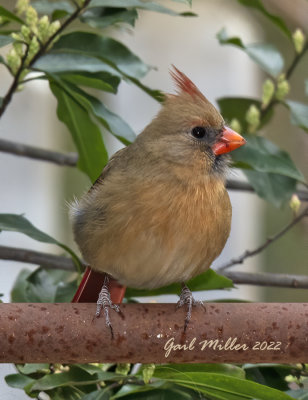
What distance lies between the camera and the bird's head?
1883 mm

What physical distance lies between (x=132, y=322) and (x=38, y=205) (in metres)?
3.06

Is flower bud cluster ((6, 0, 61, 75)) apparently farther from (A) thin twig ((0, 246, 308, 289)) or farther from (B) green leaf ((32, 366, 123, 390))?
(B) green leaf ((32, 366, 123, 390))

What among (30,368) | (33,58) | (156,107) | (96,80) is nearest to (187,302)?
(30,368)

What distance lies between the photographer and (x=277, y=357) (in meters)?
1.50

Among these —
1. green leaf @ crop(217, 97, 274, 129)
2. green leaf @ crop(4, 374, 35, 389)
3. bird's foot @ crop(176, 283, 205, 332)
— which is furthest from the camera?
green leaf @ crop(217, 97, 274, 129)

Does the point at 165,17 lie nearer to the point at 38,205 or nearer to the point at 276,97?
the point at 38,205

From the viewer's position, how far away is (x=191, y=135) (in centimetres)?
192

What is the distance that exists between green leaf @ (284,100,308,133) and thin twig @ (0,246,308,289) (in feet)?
1.42

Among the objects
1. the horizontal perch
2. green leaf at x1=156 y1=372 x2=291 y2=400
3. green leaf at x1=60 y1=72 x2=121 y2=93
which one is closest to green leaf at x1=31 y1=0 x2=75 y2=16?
green leaf at x1=60 y1=72 x2=121 y2=93

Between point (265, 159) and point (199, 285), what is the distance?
415mm

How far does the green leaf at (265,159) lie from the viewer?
2.13 metres

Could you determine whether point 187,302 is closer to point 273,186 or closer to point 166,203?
point 166,203

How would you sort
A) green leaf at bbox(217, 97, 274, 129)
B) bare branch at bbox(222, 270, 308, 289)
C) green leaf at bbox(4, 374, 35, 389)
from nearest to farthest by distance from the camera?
1. green leaf at bbox(4, 374, 35, 389)
2. bare branch at bbox(222, 270, 308, 289)
3. green leaf at bbox(217, 97, 274, 129)

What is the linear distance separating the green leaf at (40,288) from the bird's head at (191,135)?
48 centimetres
